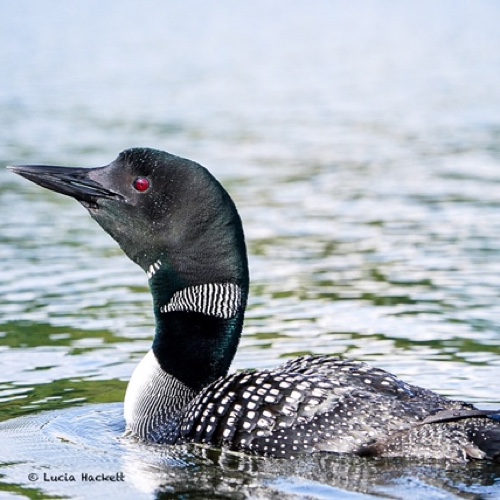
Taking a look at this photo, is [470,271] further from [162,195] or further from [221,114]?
[221,114]

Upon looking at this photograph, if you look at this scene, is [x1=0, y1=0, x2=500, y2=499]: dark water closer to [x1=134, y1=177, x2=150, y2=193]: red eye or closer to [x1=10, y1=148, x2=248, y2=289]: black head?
[x1=10, y1=148, x2=248, y2=289]: black head

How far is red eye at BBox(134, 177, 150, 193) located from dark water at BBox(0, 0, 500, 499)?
3.89 ft

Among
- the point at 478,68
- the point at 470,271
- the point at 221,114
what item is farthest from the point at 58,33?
the point at 470,271

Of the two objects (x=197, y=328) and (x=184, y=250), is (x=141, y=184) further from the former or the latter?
(x=197, y=328)

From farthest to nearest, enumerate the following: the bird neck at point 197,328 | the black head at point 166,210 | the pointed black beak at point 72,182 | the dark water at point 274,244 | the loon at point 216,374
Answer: the pointed black beak at point 72,182, the bird neck at point 197,328, the black head at point 166,210, the dark water at point 274,244, the loon at point 216,374

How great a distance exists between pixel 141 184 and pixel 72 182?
391 millimetres

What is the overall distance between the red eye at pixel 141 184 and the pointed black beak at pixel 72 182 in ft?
0.41

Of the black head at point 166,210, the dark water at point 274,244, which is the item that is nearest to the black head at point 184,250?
the black head at point 166,210

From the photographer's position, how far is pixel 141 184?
6.20 m

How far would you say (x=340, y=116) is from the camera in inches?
691

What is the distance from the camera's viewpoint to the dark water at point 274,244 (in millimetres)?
5734

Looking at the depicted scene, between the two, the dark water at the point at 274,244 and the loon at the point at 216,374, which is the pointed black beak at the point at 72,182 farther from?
the dark water at the point at 274,244

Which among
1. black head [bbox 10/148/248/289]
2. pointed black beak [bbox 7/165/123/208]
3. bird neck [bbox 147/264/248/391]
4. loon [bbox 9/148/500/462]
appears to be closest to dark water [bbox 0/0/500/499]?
loon [bbox 9/148/500/462]

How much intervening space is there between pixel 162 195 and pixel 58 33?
2436 centimetres
